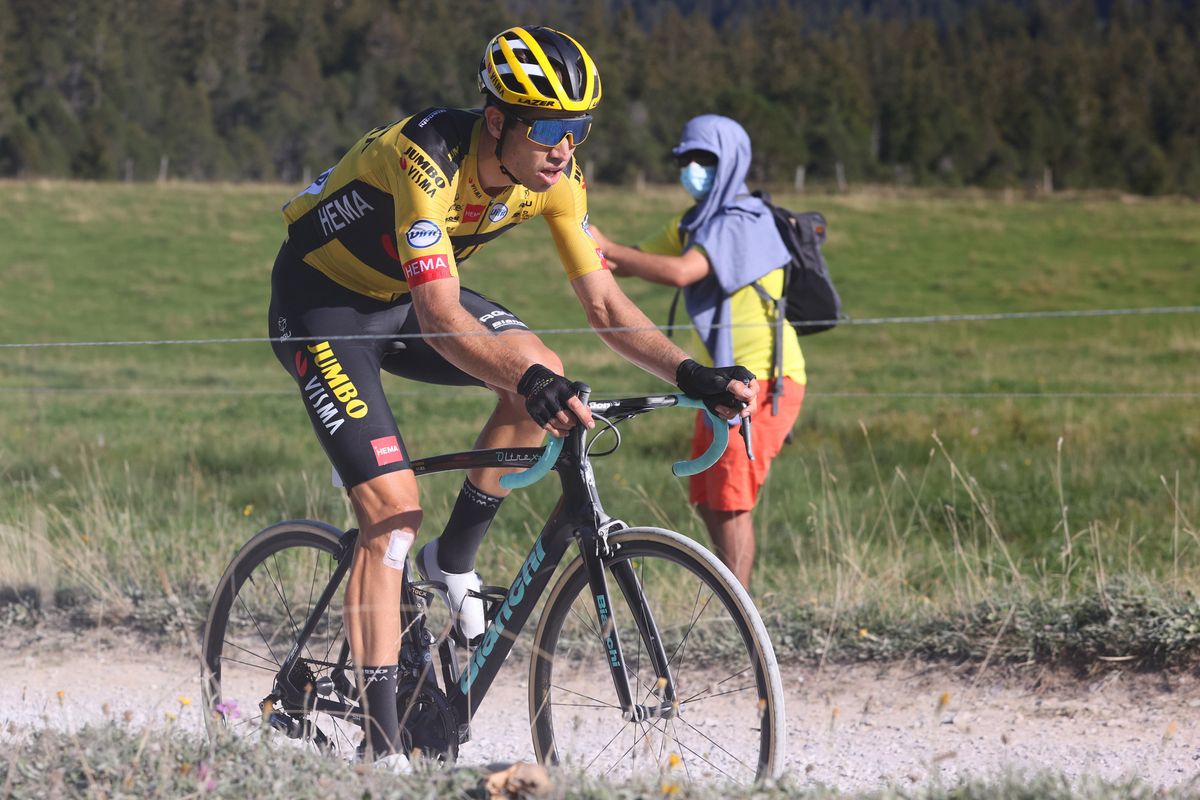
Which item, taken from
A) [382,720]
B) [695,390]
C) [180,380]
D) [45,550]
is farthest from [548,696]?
[180,380]

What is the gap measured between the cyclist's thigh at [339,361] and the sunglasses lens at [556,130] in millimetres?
872

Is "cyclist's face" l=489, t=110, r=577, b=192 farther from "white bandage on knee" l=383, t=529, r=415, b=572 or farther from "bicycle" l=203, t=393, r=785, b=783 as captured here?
"white bandage on knee" l=383, t=529, r=415, b=572

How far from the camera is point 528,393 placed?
3775 millimetres

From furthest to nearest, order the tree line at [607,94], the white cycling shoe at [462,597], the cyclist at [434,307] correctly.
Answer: the tree line at [607,94], the white cycling shoe at [462,597], the cyclist at [434,307]

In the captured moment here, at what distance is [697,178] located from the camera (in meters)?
6.51

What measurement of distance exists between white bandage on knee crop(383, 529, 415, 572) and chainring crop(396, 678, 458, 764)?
0.37 meters

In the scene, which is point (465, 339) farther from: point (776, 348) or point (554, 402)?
point (776, 348)

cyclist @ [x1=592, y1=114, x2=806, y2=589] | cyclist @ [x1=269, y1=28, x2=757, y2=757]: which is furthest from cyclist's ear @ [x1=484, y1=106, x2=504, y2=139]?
cyclist @ [x1=592, y1=114, x2=806, y2=589]

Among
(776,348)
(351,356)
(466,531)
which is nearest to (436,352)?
(351,356)

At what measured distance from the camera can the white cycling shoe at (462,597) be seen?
4602mm

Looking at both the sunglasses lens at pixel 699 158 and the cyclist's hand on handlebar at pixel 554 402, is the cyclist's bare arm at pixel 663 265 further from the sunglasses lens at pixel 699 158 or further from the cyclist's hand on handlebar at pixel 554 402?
the cyclist's hand on handlebar at pixel 554 402

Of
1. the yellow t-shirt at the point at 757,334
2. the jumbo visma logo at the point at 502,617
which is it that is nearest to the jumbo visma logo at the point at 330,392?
the jumbo visma logo at the point at 502,617

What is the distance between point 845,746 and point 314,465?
7.68 m

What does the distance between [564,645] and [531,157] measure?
226cm
